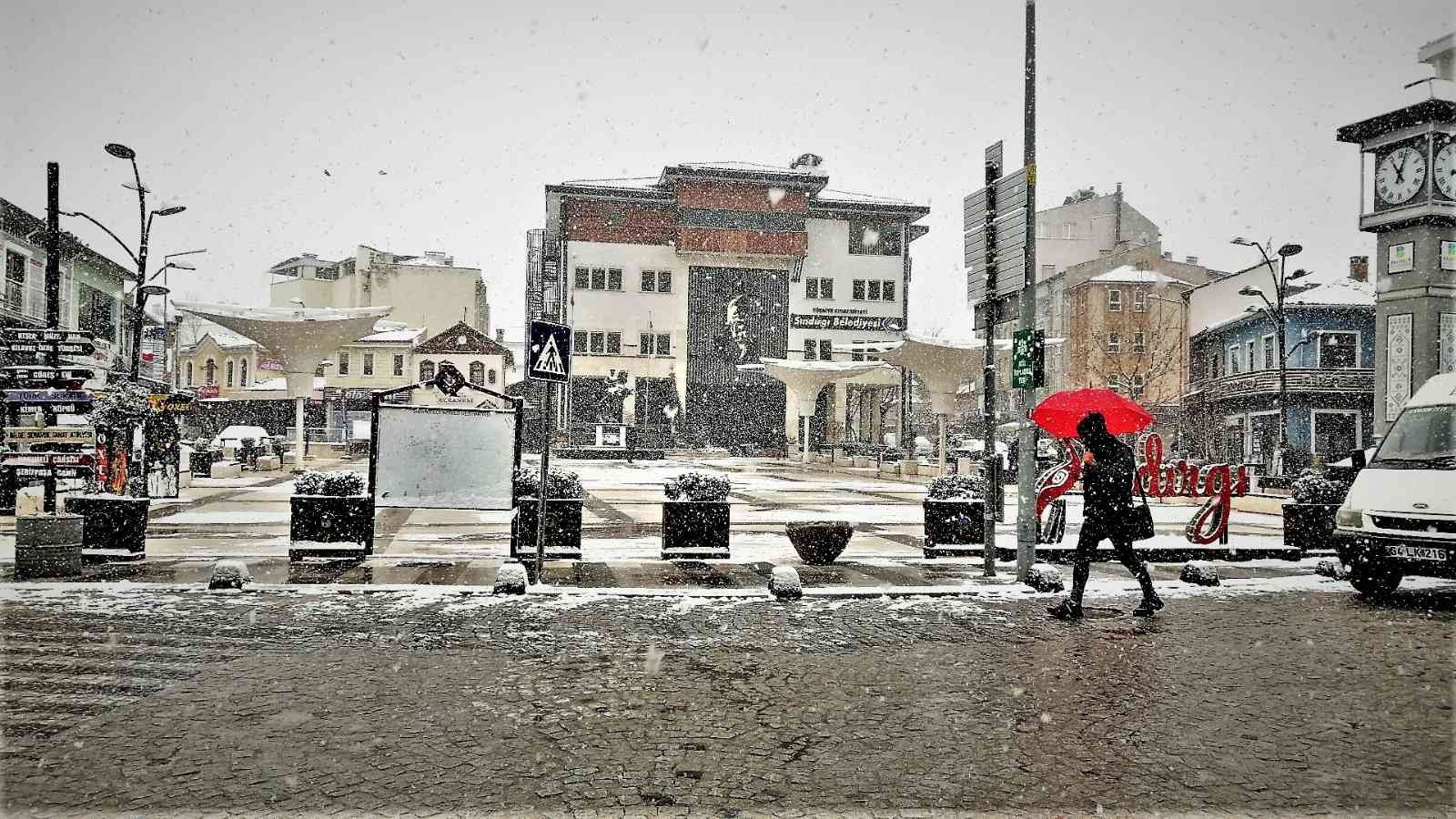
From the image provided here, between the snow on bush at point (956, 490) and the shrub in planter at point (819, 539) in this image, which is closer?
the shrub in planter at point (819, 539)

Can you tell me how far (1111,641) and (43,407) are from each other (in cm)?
1296

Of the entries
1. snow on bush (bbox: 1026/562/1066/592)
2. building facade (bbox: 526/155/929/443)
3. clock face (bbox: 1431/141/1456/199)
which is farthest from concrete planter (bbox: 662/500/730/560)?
building facade (bbox: 526/155/929/443)

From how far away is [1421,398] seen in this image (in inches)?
421

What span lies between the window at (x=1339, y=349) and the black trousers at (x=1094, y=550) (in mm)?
40946

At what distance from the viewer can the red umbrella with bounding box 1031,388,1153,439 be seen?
12.7 m

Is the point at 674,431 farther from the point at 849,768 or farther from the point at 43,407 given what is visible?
the point at 849,768

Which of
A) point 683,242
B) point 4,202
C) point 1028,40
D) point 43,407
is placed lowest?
point 43,407

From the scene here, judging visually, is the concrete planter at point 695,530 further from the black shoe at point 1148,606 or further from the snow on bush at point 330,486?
the black shoe at point 1148,606

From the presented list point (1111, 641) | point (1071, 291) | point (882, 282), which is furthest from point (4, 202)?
point (1071, 291)

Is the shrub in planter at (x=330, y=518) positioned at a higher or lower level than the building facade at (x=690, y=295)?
lower

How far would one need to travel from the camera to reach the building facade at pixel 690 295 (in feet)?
191

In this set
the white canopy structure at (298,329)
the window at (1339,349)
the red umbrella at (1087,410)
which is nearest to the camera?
the red umbrella at (1087,410)

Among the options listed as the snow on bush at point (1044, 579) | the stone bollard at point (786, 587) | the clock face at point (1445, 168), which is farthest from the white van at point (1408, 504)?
the clock face at point (1445, 168)

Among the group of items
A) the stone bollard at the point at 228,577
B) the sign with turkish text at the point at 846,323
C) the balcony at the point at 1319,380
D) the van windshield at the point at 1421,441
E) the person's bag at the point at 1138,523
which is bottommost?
the stone bollard at the point at 228,577
